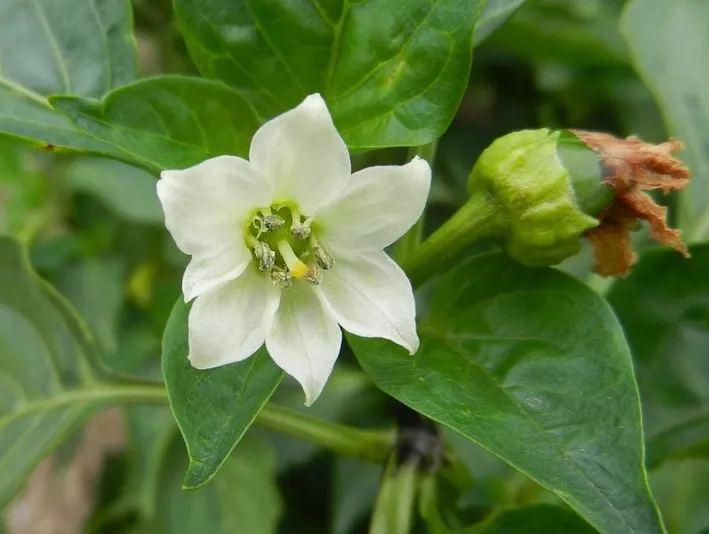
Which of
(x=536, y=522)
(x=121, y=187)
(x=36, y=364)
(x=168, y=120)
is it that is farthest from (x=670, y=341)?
(x=121, y=187)

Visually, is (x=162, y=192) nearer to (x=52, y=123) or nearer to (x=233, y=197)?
(x=233, y=197)

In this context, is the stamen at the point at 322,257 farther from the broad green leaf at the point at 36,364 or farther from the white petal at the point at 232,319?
the broad green leaf at the point at 36,364

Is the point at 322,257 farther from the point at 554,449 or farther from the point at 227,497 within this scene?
the point at 227,497

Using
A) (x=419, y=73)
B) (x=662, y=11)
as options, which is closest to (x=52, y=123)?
(x=419, y=73)

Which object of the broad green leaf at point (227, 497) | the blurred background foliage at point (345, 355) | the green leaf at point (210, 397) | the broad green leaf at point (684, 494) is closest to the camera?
the green leaf at point (210, 397)

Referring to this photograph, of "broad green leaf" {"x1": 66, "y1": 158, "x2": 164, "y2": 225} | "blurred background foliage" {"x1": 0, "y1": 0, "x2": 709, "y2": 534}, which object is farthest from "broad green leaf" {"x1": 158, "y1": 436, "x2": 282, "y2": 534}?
"broad green leaf" {"x1": 66, "y1": 158, "x2": 164, "y2": 225}

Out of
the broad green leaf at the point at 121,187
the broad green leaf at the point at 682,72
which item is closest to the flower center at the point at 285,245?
the broad green leaf at the point at 682,72
